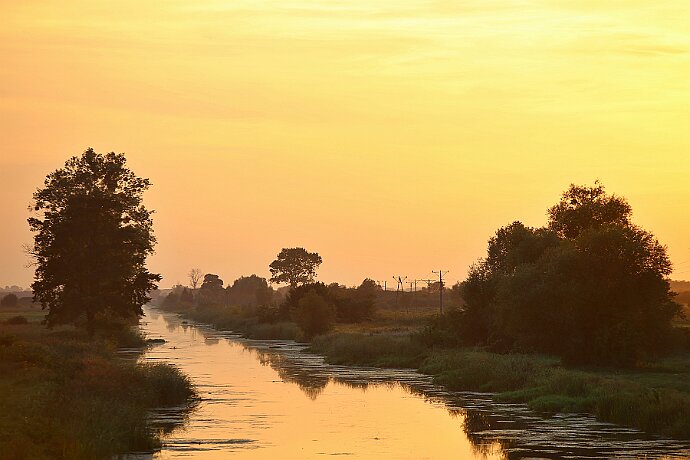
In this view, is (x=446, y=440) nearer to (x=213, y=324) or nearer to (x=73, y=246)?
(x=73, y=246)

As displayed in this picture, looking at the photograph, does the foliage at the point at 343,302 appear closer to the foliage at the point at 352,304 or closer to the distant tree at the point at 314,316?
the foliage at the point at 352,304

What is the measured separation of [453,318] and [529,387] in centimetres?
3230

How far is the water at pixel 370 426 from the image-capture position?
122 ft

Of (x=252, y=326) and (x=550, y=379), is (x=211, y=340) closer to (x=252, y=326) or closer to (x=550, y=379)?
(x=252, y=326)

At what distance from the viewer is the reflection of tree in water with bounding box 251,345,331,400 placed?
6188 centimetres

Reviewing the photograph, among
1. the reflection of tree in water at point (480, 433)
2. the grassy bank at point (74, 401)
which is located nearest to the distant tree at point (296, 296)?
the grassy bank at point (74, 401)

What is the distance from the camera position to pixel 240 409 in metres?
50.8

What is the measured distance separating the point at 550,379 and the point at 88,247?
47.2 meters

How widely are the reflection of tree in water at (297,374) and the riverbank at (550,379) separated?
4258 millimetres

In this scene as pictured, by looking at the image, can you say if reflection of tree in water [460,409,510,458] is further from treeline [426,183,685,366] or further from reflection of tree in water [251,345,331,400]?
treeline [426,183,685,366]

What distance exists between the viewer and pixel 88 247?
87.4 m

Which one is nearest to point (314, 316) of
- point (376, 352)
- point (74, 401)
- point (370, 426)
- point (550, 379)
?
point (376, 352)

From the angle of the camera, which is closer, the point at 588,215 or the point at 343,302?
the point at 588,215

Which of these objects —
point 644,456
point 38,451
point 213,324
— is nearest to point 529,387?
point 644,456
